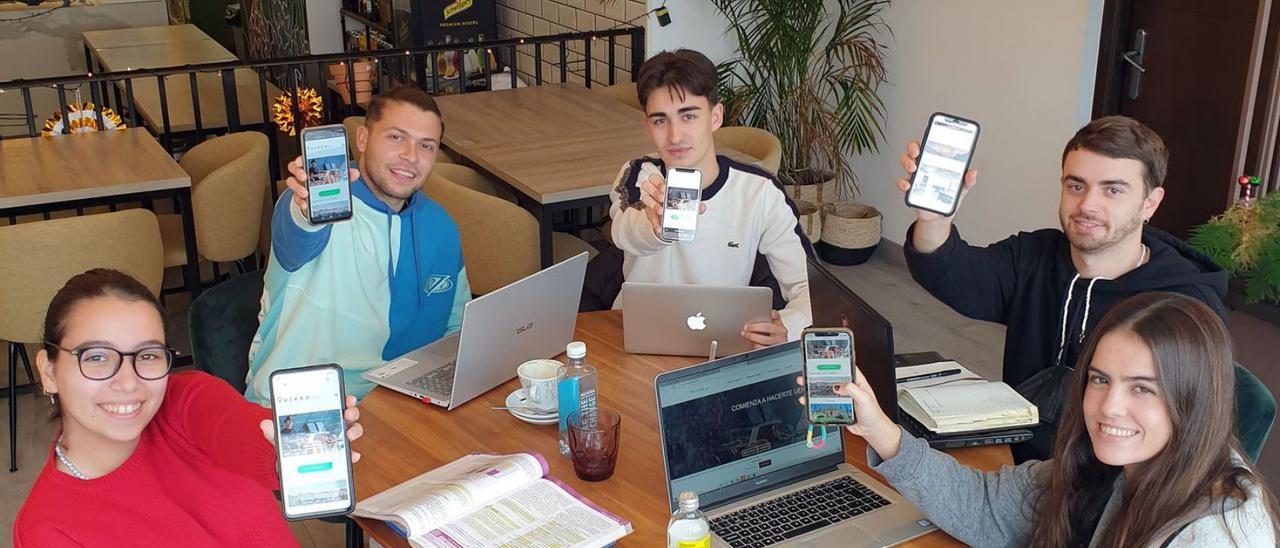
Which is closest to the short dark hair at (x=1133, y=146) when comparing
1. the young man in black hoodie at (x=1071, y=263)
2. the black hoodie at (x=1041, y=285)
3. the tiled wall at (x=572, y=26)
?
the young man in black hoodie at (x=1071, y=263)

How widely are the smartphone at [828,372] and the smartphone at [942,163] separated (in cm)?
55

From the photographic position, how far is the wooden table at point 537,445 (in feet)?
7.06

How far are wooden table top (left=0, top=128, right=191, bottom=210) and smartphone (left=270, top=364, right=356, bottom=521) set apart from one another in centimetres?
268

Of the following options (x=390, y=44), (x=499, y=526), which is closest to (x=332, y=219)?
(x=499, y=526)

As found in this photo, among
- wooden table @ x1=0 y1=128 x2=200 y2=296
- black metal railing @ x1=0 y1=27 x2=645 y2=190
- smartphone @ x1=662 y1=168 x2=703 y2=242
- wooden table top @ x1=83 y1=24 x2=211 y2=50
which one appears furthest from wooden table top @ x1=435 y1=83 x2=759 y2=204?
wooden table top @ x1=83 y1=24 x2=211 y2=50

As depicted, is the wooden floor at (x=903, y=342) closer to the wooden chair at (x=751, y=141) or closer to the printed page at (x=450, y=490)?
the wooden chair at (x=751, y=141)

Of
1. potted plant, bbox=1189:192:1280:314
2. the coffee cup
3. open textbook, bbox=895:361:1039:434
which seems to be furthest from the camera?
potted plant, bbox=1189:192:1280:314

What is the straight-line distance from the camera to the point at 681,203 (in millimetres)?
2662

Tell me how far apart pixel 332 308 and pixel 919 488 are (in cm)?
158

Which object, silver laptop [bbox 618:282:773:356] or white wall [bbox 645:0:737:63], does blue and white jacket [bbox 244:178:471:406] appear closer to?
silver laptop [bbox 618:282:773:356]

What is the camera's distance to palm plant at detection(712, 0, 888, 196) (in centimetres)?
544

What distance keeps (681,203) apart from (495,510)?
89cm

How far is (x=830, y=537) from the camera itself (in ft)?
6.71

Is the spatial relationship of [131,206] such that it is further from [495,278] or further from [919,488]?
[919,488]
